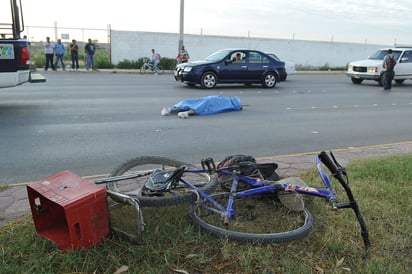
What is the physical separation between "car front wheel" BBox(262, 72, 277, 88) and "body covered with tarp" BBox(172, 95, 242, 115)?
22.7 feet

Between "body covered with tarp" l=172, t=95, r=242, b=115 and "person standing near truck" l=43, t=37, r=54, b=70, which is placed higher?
"person standing near truck" l=43, t=37, r=54, b=70

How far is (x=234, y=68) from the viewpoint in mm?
16703

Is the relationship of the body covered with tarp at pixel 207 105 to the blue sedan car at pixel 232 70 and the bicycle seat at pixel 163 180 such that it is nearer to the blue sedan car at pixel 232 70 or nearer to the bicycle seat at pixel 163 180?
the blue sedan car at pixel 232 70

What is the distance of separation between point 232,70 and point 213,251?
548 inches

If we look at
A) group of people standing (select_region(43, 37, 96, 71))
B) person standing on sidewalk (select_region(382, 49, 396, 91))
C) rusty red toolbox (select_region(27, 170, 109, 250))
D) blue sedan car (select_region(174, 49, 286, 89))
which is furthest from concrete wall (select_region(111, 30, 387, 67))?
rusty red toolbox (select_region(27, 170, 109, 250))

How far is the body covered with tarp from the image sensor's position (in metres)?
10.2

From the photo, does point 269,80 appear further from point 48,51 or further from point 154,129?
point 48,51

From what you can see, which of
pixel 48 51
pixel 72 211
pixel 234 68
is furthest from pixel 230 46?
pixel 72 211

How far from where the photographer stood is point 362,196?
438cm

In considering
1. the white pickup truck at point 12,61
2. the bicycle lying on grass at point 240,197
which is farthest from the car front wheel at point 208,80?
the bicycle lying on grass at point 240,197

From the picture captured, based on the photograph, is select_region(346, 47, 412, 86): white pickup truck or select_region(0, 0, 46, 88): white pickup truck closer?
select_region(0, 0, 46, 88): white pickup truck

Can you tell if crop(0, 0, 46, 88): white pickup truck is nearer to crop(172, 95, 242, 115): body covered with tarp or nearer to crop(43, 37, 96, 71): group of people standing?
crop(172, 95, 242, 115): body covered with tarp

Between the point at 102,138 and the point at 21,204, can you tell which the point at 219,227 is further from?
the point at 102,138

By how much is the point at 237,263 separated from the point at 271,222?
2.49 feet
